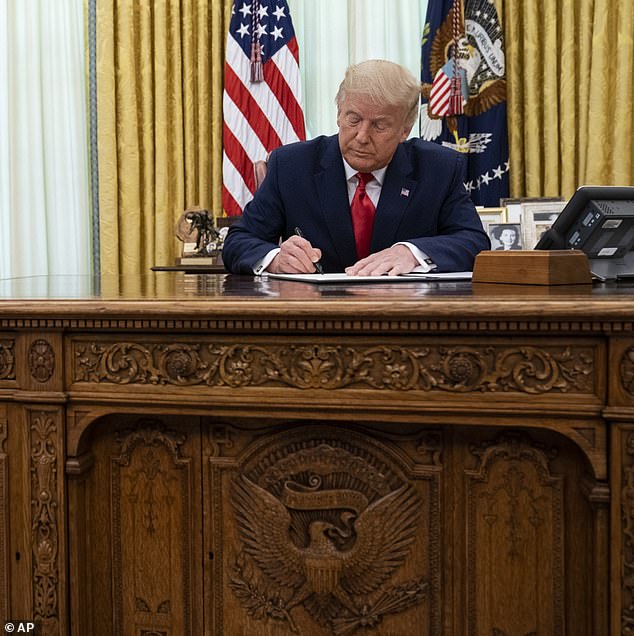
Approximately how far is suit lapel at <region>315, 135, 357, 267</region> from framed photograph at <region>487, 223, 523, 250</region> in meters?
1.68

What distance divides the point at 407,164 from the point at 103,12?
127 inches

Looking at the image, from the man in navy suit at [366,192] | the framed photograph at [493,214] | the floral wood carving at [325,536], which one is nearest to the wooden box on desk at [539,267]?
the floral wood carving at [325,536]

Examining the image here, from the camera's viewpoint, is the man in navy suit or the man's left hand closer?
the man's left hand

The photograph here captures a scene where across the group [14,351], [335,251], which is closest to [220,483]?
[14,351]

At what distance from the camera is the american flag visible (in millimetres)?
4680

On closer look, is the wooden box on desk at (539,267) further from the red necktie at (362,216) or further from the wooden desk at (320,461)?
the red necktie at (362,216)

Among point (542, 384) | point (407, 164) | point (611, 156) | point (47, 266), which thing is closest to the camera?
point (542, 384)

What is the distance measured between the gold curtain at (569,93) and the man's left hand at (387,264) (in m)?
2.60

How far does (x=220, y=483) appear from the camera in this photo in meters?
1.40

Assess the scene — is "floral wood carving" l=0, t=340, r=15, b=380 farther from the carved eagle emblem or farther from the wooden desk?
the carved eagle emblem

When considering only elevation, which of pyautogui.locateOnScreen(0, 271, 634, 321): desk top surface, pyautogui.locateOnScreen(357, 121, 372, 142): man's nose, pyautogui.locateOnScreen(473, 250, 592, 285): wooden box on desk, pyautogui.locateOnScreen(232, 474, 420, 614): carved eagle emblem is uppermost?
pyautogui.locateOnScreen(357, 121, 372, 142): man's nose

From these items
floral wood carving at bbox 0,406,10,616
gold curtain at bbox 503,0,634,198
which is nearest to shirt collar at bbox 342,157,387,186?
floral wood carving at bbox 0,406,10,616

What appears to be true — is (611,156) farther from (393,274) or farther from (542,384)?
(542,384)

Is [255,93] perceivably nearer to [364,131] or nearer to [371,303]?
[364,131]
